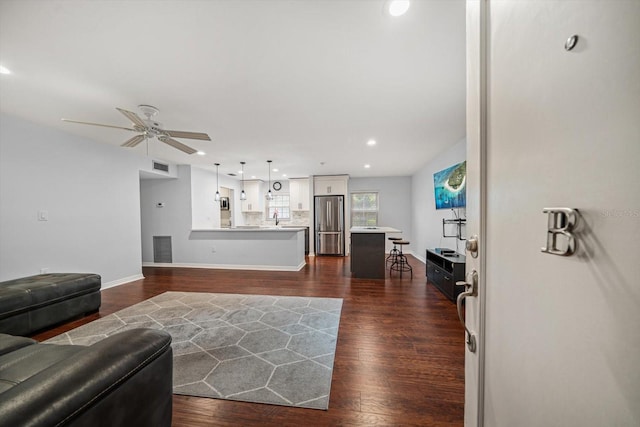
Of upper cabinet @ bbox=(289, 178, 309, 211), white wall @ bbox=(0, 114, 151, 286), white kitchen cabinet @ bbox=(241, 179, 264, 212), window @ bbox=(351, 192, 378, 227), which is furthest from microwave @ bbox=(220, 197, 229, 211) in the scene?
window @ bbox=(351, 192, 378, 227)

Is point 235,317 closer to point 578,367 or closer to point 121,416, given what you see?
point 121,416

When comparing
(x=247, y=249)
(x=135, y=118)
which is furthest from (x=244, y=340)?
(x=247, y=249)

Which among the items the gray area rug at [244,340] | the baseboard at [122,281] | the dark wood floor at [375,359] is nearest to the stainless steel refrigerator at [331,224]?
the dark wood floor at [375,359]

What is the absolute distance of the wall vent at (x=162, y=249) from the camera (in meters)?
5.83

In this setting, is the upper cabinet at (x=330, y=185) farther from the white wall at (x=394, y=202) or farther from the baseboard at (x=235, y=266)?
the baseboard at (x=235, y=266)

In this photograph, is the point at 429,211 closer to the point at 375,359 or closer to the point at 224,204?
the point at 375,359

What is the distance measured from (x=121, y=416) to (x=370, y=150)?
176 inches

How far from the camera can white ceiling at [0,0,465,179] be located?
1.47 m

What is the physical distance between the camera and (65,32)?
5.25ft

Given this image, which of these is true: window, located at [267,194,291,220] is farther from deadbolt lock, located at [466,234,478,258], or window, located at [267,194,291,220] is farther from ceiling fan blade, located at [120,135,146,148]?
deadbolt lock, located at [466,234,478,258]

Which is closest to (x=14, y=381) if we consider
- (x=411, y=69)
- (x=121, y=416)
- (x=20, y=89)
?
(x=121, y=416)

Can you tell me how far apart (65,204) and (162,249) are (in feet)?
8.55

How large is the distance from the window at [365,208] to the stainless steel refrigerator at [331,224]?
0.76 meters

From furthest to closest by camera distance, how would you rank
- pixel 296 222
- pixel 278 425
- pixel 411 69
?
pixel 296 222
pixel 411 69
pixel 278 425
